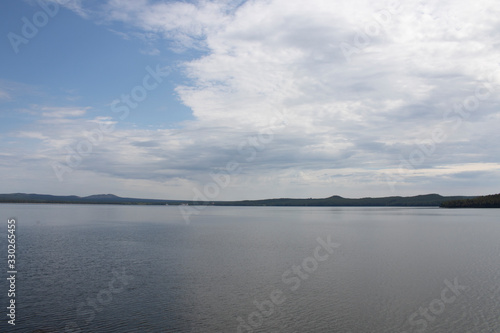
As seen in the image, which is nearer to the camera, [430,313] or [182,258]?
[430,313]

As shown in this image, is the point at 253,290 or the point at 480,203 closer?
the point at 253,290

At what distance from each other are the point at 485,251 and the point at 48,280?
3340 cm

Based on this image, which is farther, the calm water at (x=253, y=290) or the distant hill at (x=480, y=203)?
the distant hill at (x=480, y=203)

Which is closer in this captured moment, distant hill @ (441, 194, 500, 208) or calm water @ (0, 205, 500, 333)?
calm water @ (0, 205, 500, 333)

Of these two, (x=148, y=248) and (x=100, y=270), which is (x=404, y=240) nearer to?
(x=148, y=248)

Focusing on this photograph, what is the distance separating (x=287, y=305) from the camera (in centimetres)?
1608

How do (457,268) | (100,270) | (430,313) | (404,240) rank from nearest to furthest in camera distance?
(430,313) → (100,270) → (457,268) → (404,240)

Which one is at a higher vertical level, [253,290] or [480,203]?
[480,203]

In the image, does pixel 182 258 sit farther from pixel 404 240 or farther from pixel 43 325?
pixel 404 240

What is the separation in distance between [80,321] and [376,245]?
93.4 feet

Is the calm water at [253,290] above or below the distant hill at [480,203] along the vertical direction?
below

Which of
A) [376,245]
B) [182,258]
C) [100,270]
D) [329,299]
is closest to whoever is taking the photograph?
[329,299]

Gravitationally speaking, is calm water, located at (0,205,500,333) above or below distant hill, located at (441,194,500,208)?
below

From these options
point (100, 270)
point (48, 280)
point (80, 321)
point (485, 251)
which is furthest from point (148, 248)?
point (485, 251)
